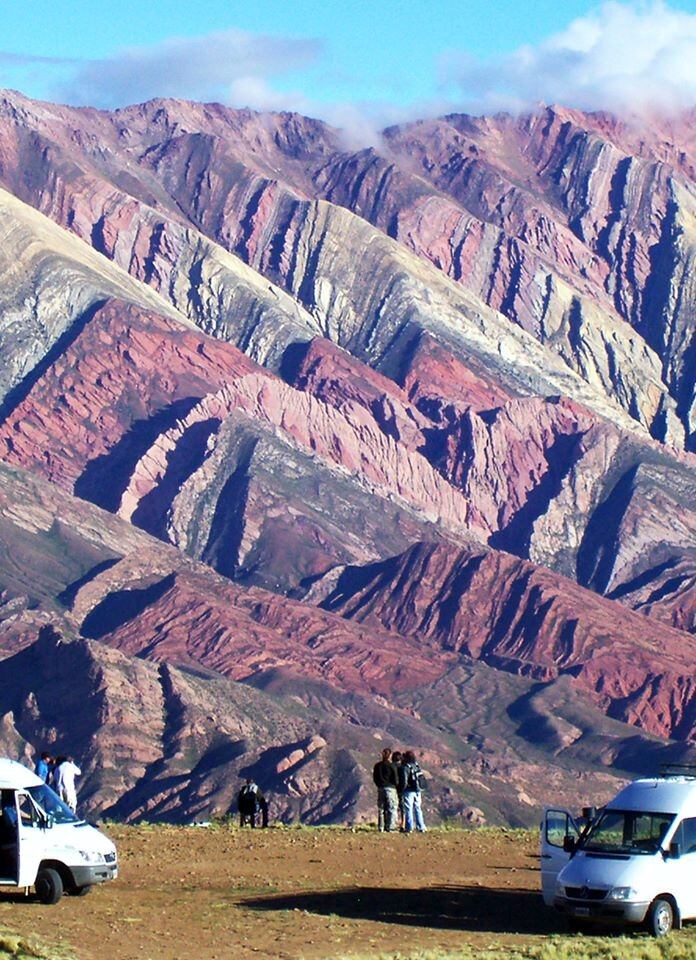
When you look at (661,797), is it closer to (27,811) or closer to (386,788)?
(27,811)

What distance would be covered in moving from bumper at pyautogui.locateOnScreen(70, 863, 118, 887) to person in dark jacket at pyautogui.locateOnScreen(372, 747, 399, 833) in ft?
42.6

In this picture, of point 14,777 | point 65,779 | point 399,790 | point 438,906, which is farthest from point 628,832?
point 65,779

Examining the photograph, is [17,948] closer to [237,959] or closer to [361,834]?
[237,959]

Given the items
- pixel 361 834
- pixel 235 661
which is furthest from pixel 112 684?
pixel 361 834

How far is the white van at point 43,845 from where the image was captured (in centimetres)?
3147

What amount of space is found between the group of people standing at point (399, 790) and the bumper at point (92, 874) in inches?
514

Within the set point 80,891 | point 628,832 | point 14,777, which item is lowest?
point 80,891

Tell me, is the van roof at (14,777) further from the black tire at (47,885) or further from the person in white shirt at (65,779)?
the person in white shirt at (65,779)

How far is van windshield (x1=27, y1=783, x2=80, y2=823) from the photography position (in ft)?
106

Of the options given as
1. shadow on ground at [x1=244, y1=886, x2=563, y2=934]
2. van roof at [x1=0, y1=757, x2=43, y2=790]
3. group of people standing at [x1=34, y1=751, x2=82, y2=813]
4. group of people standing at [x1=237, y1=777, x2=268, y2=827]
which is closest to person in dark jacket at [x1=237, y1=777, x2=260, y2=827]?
group of people standing at [x1=237, y1=777, x2=268, y2=827]

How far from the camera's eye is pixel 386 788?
45.1 metres

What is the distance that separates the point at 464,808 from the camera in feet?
474

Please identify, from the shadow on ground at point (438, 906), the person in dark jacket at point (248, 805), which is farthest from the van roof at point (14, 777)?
the person in dark jacket at point (248, 805)

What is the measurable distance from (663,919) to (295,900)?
630 centimetres
